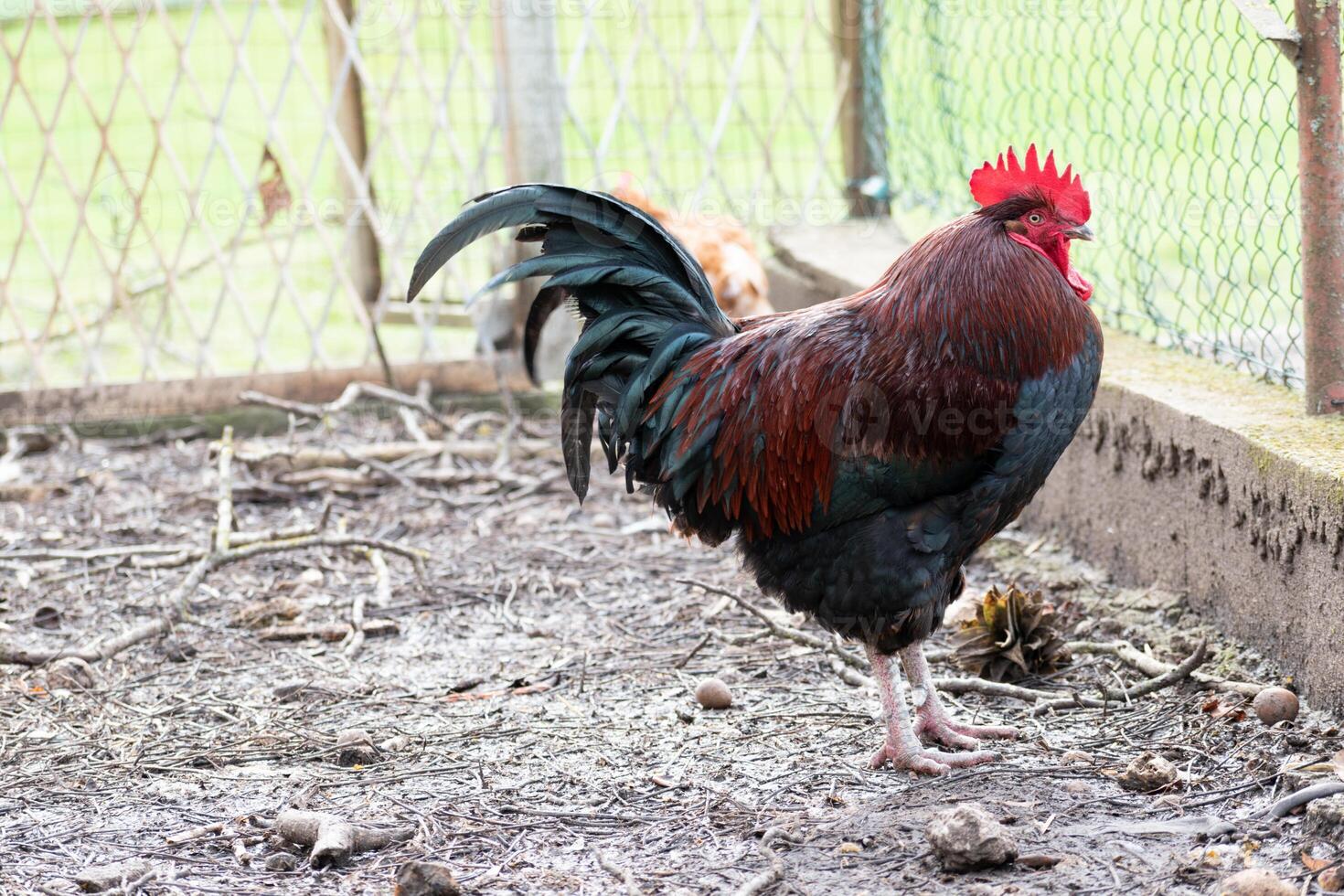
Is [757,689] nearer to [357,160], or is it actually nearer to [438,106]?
[438,106]

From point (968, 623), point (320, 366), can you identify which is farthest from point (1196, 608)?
point (320, 366)

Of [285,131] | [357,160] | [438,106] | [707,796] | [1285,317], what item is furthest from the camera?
[285,131]

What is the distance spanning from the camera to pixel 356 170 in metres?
6.52

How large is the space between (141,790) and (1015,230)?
2.40 meters

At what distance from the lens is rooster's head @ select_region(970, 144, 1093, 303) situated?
2.89 metres

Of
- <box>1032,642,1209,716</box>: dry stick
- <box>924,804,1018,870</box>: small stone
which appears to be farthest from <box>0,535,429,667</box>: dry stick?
<box>924,804,1018,870</box>: small stone

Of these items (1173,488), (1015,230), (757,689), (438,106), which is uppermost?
(438,106)

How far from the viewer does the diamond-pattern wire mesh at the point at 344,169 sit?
6.21 m

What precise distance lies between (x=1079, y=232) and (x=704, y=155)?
410cm

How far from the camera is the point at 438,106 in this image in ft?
20.2

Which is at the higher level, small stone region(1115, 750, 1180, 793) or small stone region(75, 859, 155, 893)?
small stone region(1115, 750, 1180, 793)

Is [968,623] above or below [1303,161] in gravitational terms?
below

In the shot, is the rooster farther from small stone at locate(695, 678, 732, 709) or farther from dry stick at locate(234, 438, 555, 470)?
dry stick at locate(234, 438, 555, 470)

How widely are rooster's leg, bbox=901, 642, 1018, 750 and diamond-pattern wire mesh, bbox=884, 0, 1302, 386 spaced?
1.34 m
